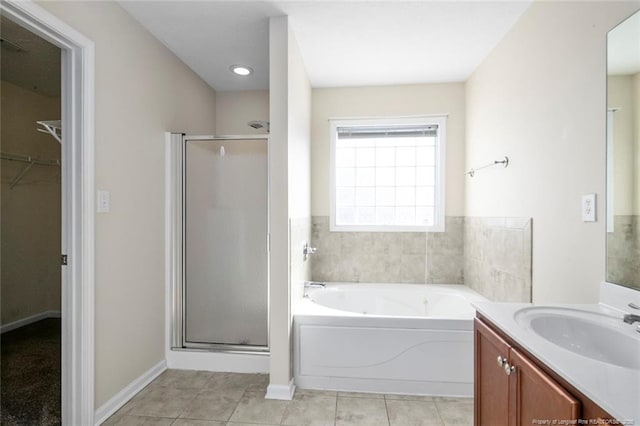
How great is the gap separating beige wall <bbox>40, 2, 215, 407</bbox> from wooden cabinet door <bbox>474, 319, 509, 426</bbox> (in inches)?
75.8

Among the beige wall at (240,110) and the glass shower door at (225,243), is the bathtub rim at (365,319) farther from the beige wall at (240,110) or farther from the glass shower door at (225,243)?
the beige wall at (240,110)

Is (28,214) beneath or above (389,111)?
beneath

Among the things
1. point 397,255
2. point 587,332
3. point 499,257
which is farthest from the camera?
point 397,255

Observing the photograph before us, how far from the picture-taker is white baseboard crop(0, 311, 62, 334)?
305cm

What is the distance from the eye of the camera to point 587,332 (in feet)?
3.79

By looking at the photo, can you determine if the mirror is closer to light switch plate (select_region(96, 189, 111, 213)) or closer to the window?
the window

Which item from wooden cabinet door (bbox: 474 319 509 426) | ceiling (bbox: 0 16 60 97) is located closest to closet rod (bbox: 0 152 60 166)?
ceiling (bbox: 0 16 60 97)

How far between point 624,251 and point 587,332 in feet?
1.20

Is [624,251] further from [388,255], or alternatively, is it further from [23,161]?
[23,161]

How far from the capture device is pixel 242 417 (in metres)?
1.83

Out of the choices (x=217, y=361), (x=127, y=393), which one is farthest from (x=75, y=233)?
(x=217, y=361)

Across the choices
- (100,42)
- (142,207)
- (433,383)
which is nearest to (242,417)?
(433,383)

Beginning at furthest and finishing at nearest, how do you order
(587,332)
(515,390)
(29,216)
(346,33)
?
1. (29,216)
2. (346,33)
3. (587,332)
4. (515,390)

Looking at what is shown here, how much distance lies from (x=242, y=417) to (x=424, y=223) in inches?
88.8
